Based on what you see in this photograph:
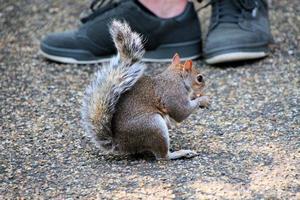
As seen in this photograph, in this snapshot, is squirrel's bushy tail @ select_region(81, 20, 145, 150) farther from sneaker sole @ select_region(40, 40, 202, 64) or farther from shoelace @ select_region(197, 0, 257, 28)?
shoelace @ select_region(197, 0, 257, 28)

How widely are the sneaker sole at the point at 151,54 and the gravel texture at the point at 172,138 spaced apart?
5cm

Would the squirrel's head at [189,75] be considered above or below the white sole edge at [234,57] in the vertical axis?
above

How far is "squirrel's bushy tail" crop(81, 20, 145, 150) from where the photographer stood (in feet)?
8.63

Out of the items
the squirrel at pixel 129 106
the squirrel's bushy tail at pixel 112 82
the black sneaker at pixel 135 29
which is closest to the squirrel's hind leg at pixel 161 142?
the squirrel at pixel 129 106

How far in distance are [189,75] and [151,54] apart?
1.02m

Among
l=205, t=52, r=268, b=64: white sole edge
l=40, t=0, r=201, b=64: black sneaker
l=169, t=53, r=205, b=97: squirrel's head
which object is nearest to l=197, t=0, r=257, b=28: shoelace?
l=40, t=0, r=201, b=64: black sneaker

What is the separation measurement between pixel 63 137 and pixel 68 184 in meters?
0.50

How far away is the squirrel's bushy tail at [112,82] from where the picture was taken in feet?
8.63

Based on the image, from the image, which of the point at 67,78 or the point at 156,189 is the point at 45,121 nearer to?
the point at 67,78

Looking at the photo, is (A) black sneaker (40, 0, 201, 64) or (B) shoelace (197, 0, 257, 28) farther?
(B) shoelace (197, 0, 257, 28)

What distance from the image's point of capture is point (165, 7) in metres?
3.84

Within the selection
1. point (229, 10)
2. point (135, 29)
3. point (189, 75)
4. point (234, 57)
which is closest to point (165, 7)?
point (135, 29)

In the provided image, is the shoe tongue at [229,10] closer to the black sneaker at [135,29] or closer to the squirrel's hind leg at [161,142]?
the black sneaker at [135,29]

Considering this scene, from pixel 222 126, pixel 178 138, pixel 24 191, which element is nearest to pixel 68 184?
pixel 24 191
